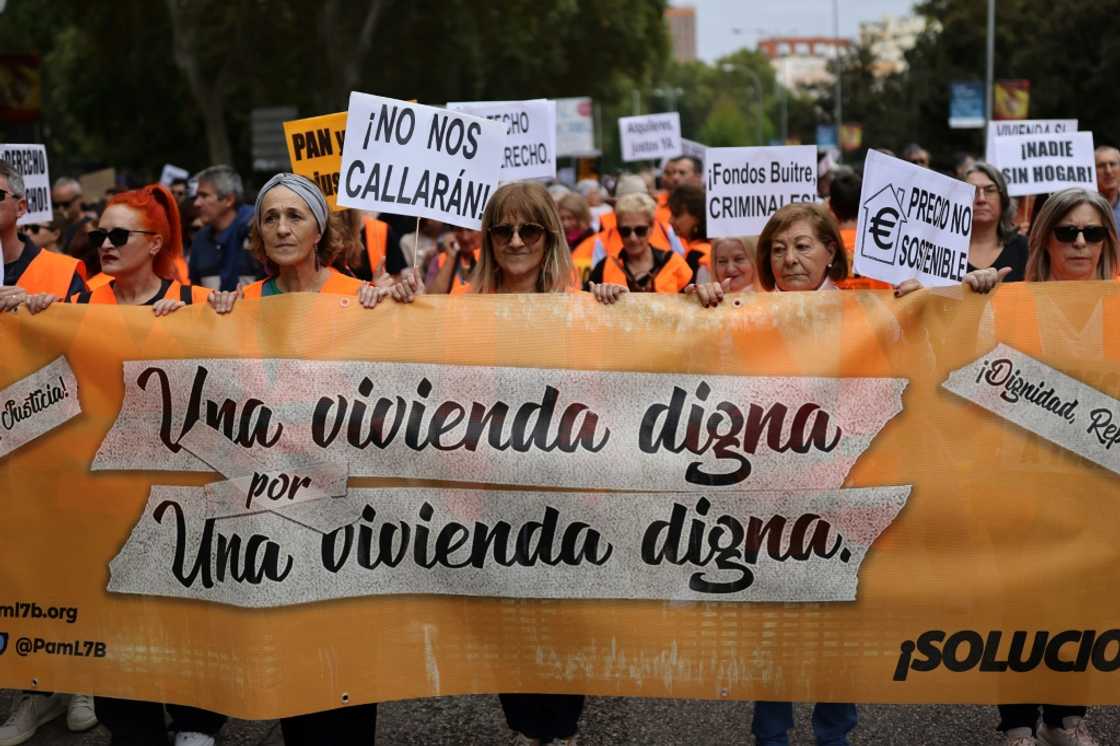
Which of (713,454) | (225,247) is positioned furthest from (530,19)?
(713,454)

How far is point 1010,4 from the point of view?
50062 millimetres

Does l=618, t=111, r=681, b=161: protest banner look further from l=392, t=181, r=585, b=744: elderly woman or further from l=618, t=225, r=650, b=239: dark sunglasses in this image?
l=392, t=181, r=585, b=744: elderly woman

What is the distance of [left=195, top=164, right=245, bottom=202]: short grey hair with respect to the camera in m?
8.93

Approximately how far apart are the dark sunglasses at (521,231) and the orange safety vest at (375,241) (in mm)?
3931

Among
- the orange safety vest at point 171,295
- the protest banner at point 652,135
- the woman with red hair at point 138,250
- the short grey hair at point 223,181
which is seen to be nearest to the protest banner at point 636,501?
the orange safety vest at point 171,295

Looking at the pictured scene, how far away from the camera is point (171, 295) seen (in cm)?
460

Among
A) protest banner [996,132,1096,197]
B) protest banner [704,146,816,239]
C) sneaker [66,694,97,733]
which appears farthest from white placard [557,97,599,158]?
sneaker [66,694,97,733]

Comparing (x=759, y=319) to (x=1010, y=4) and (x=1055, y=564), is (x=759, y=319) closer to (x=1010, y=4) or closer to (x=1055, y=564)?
(x=1055, y=564)

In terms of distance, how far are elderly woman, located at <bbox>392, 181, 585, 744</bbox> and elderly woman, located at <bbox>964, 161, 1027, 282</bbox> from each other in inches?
89.6

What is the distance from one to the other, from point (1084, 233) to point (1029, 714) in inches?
57.2

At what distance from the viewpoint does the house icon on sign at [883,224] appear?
4.56 metres

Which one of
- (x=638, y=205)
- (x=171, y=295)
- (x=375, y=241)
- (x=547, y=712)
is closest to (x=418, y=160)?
(x=171, y=295)

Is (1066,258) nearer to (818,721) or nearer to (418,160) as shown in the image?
(818,721)

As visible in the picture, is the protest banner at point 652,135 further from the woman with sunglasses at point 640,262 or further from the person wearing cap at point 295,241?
the person wearing cap at point 295,241
